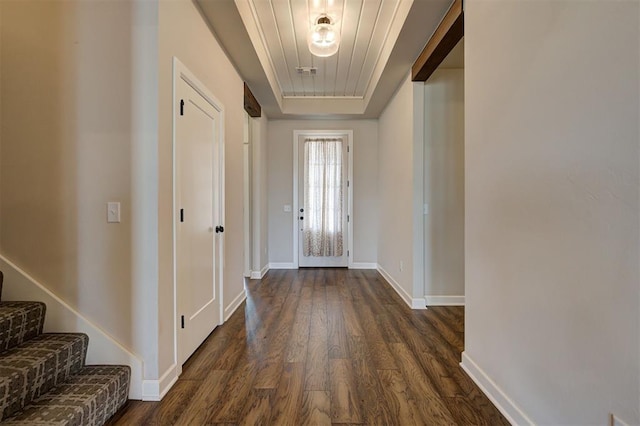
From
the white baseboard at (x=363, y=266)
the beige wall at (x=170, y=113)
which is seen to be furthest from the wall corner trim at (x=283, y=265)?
the beige wall at (x=170, y=113)

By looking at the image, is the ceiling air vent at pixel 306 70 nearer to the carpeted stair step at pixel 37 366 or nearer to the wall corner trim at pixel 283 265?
the wall corner trim at pixel 283 265

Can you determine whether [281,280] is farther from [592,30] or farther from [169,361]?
[592,30]

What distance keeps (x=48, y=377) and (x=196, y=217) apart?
1.21m

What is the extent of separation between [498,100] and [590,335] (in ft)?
3.96

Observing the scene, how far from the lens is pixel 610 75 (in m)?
1.04

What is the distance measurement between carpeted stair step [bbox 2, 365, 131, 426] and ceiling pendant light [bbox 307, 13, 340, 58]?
2758 millimetres

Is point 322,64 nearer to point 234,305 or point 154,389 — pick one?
point 234,305

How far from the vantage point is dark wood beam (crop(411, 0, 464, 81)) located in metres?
2.32

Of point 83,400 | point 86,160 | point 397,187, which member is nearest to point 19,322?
point 83,400

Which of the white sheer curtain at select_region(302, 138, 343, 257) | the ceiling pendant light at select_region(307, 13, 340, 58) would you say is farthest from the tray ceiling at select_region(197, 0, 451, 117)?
the white sheer curtain at select_region(302, 138, 343, 257)

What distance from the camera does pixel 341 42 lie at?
3.42m

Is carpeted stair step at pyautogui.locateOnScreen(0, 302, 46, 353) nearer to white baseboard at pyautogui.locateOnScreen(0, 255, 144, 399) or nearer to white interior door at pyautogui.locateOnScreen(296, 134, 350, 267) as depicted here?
white baseboard at pyautogui.locateOnScreen(0, 255, 144, 399)

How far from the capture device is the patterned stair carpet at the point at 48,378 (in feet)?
4.32

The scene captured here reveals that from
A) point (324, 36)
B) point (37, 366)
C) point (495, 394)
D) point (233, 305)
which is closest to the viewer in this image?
point (37, 366)
